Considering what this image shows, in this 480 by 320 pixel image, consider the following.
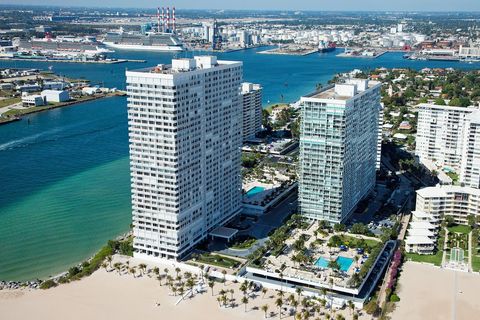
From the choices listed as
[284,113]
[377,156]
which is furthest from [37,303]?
[284,113]

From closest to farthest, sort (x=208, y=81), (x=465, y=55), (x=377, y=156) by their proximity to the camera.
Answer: (x=208, y=81)
(x=377, y=156)
(x=465, y=55)

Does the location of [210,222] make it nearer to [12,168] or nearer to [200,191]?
[200,191]

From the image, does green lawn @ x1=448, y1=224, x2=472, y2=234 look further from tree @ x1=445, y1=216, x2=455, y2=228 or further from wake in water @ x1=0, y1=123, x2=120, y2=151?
wake in water @ x1=0, y1=123, x2=120, y2=151

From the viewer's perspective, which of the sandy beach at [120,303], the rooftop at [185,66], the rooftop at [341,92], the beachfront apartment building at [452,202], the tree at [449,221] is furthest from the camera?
the beachfront apartment building at [452,202]

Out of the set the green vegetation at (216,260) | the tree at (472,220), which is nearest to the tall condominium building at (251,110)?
the tree at (472,220)

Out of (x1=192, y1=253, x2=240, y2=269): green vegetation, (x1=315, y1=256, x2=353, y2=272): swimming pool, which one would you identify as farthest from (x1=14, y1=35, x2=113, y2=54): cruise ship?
(x1=315, y1=256, x2=353, y2=272): swimming pool

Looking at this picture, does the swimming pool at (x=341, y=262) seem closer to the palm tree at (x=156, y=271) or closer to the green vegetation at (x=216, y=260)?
the green vegetation at (x=216, y=260)

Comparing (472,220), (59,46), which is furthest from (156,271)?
(59,46)
